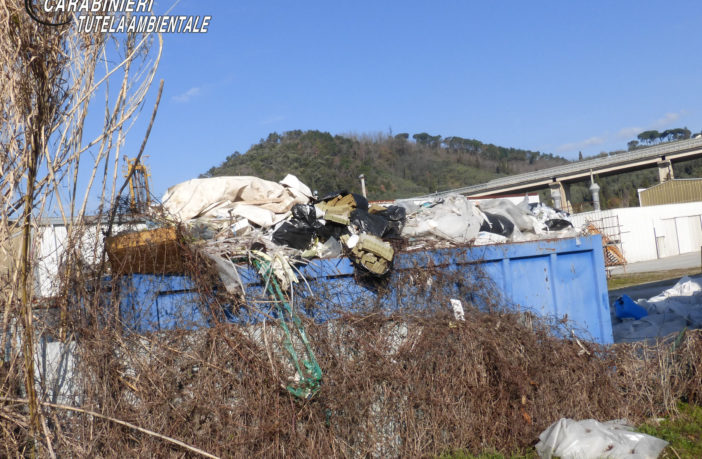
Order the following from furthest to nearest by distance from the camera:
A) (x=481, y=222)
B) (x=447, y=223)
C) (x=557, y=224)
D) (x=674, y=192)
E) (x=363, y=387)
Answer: (x=674, y=192), (x=557, y=224), (x=481, y=222), (x=447, y=223), (x=363, y=387)

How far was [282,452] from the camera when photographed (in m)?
4.49

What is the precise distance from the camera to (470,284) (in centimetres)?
550

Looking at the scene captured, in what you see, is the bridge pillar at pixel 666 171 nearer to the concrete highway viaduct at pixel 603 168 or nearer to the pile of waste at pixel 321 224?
the concrete highway viaduct at pixel 603 168

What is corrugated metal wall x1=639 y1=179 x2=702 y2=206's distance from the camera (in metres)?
36.9

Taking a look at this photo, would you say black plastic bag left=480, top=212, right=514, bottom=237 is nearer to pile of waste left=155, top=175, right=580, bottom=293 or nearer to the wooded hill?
pile of waste left=155, top=175, right=580, bottom=293

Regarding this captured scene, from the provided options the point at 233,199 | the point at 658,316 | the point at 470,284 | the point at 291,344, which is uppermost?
the point at 233,199

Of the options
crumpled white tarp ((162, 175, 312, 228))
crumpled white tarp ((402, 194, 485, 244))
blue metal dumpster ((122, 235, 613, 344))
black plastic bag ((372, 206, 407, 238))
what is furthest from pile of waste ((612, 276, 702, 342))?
crumpled white tarp ((162, 175, 312, 228))

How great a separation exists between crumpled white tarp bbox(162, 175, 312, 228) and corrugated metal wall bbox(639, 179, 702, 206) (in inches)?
1481

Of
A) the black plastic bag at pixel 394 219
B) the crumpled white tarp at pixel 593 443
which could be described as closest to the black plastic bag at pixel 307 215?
the black plastic bag at pixel 394 219

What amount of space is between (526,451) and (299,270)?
8.01ft

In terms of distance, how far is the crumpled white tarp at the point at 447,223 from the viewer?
5.72 metres

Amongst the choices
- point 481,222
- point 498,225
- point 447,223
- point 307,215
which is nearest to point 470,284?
point 447,223

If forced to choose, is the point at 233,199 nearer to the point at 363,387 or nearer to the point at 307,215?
the point at 307,215

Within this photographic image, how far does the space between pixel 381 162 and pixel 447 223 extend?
53166 millimetres
